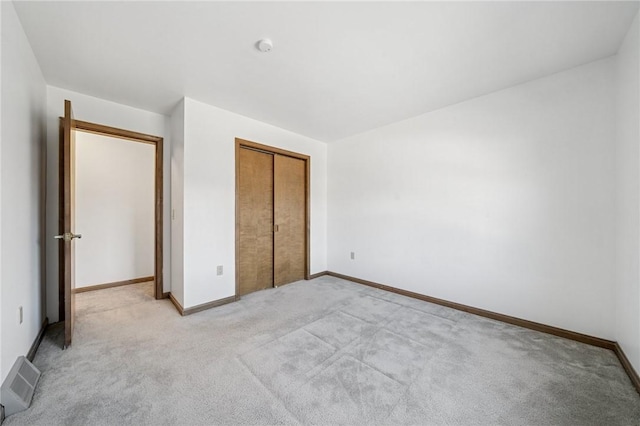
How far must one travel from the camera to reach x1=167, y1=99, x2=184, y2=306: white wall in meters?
2.84

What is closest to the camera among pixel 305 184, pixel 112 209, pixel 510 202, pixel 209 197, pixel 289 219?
pixel 510 202

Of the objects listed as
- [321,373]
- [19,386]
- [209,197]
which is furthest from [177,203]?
[321,373]

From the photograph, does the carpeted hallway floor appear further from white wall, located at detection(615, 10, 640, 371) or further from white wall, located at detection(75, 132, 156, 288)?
white wall, located at detection(75, 132, 156, 288)

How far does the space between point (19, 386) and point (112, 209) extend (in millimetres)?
3010

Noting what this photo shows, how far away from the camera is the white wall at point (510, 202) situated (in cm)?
213

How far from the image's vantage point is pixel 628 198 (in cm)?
183

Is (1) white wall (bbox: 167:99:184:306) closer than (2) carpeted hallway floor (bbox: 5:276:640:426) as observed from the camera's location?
No

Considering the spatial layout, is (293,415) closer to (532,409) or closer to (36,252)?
(532,409)

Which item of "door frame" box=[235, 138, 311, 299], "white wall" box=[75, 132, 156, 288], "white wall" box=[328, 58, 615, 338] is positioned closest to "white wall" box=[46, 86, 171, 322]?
"door frame" box=[235, 138, 311, 299]

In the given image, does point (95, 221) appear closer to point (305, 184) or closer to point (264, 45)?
point (305, 184)

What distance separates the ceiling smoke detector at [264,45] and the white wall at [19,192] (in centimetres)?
149

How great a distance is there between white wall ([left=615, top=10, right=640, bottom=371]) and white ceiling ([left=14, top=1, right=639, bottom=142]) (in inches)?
10.7

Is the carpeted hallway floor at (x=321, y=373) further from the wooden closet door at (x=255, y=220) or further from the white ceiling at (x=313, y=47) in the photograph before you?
the white ceiling at (x=313, y=47)

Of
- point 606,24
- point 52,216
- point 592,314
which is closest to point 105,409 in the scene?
point 52,216
